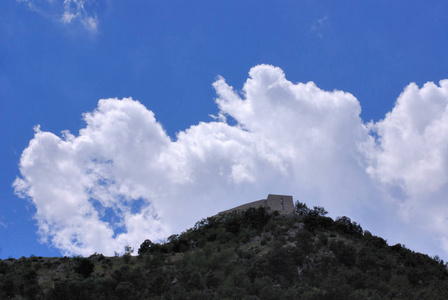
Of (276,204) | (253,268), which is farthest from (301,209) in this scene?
(253,268)

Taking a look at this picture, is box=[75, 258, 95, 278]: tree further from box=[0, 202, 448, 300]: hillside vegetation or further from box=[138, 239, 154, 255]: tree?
box=[138, 239, 154, 255]: tree

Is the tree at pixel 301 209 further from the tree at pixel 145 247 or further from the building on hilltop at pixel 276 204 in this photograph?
the tree at pixel 145 247

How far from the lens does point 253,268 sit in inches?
1388

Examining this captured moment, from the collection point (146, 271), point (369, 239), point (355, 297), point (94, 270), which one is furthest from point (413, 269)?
point (94, 270)

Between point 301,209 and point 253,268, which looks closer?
Result: point 253,268

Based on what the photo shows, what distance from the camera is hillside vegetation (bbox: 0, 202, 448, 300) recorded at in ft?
98.9

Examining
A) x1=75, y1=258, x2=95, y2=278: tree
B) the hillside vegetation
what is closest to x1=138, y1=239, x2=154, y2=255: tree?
the hillside vegetation

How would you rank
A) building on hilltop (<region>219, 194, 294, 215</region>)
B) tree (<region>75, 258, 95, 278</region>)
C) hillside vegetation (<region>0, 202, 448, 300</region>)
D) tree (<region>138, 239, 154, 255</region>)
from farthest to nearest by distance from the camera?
building on hilltop (<region>219, 194, 294, 215</region>) < tree (<region>138, 239, 154, 255</region>) < tree (<region>75, 258, 95, 278</region>) < hillside vegetation (<region>0, 202, 448, 300</region>)

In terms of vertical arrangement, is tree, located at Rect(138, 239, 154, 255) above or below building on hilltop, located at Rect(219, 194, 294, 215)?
below

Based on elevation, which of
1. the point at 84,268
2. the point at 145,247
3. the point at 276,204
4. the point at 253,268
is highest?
the point at 276,204

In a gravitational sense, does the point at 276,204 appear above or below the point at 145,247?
above

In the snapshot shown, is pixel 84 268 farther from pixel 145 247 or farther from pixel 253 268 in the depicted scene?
pixel 253 268

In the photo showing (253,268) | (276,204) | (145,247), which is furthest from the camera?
(276,204)

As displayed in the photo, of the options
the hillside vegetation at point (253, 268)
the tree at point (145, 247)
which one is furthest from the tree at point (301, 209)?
the tree at point (145, 247)
